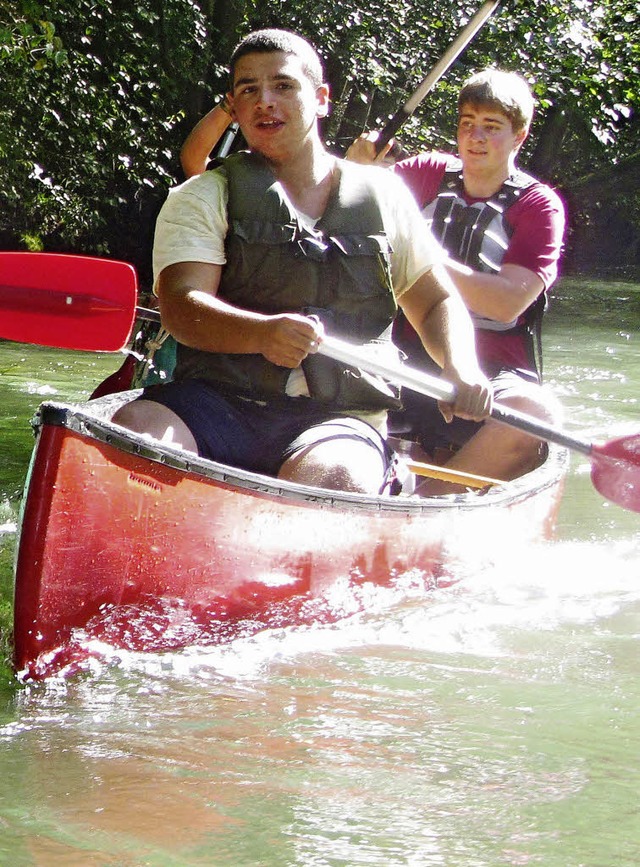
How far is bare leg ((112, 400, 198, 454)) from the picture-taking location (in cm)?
295

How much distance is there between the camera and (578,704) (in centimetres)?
279

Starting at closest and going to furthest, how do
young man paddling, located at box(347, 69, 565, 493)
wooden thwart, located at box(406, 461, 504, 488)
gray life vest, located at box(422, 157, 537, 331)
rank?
wooden thwart, located at box(406, 461, 504, 488) → young man paddling, located at box(347, 69, 565, 493) → gray life vest, located at box(422, 157, 537, 331)

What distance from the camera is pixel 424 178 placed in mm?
4340

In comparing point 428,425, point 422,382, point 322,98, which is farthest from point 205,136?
point 422,382

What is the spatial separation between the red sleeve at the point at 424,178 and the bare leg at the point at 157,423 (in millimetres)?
1648

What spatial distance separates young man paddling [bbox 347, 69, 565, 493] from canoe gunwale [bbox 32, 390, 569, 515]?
0.46m

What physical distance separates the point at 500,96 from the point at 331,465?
1634 millimetres

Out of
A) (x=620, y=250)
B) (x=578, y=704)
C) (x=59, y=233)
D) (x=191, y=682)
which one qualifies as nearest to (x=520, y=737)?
(x=578, y=704)

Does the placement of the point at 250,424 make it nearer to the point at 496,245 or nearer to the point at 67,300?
the point at 67,300

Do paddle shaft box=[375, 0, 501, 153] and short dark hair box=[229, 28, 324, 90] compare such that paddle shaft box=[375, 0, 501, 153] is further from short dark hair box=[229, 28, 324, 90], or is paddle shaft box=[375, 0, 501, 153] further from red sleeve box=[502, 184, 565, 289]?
short dark hair box=[229, 28, 324, 90]

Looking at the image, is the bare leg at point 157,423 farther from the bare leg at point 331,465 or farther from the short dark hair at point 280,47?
the short dark hair at point 280,47

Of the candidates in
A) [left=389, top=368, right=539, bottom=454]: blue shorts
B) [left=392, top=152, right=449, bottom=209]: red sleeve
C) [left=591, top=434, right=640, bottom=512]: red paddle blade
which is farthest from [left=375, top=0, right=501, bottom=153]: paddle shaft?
[left=591, top=434, right=640, bottom=512]: red paddle blade

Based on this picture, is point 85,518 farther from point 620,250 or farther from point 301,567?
point 620,250

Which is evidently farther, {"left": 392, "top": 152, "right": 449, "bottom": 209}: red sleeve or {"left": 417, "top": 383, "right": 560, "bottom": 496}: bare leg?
{"left": 392, "top": 152, "right": 449, "bottom": 209}: red sleeve
